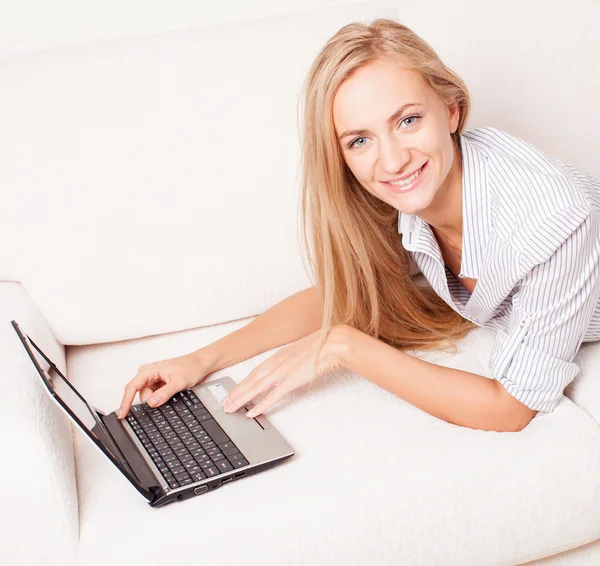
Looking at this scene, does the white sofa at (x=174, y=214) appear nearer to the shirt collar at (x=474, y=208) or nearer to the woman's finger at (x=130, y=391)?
the woman's finger at (x=130, y=391)

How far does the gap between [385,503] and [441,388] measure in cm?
23

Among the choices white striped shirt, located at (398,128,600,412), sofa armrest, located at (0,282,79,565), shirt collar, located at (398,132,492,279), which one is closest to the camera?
sofa armrest, located at (0,282,79,565)

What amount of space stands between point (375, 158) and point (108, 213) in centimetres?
61

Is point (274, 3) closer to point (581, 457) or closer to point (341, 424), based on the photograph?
point (341, 424)

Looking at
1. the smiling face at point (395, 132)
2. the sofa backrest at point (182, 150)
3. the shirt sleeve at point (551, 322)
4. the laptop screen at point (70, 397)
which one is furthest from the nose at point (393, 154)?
the laptop screen at point (70, 397)

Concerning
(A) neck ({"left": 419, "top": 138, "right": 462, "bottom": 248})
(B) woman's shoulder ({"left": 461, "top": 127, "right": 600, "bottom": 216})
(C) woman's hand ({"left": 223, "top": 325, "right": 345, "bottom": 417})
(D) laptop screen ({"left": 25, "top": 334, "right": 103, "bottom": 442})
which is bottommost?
(C) woman's hand ({"left": 223, "top": 325, "right": 345, "bottom": 417})

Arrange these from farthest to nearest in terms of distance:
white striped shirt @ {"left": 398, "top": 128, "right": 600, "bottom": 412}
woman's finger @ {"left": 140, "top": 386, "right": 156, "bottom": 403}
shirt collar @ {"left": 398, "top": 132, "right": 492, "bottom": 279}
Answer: woman's finger @ {"left": 140, "top": 386, "right": 156, "bottom": 403}
shirt collar @ {"left": 398, "top": 132, "right": 492, "bottom": 279}
white striped shirt @ {"left": 398, "top": 128, "right": 600, "bottom": 412}

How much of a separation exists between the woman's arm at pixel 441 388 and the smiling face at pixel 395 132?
0.25 meters

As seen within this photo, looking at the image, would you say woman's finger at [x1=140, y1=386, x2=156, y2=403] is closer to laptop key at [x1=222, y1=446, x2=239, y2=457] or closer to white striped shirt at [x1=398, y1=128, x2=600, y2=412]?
laptop key at [x1=222, y1=446, x2=239, y2=457]

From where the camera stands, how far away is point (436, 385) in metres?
1.31

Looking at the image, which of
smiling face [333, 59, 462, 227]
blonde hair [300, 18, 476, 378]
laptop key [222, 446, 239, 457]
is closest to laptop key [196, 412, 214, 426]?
laptop key [222, 446, 239, 457]

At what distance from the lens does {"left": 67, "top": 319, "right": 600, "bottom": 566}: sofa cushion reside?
114cm

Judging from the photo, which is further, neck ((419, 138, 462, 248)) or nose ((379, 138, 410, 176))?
neck ((419, 138, 462, 248))

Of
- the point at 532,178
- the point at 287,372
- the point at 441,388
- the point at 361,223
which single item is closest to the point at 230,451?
the point at 287,372
